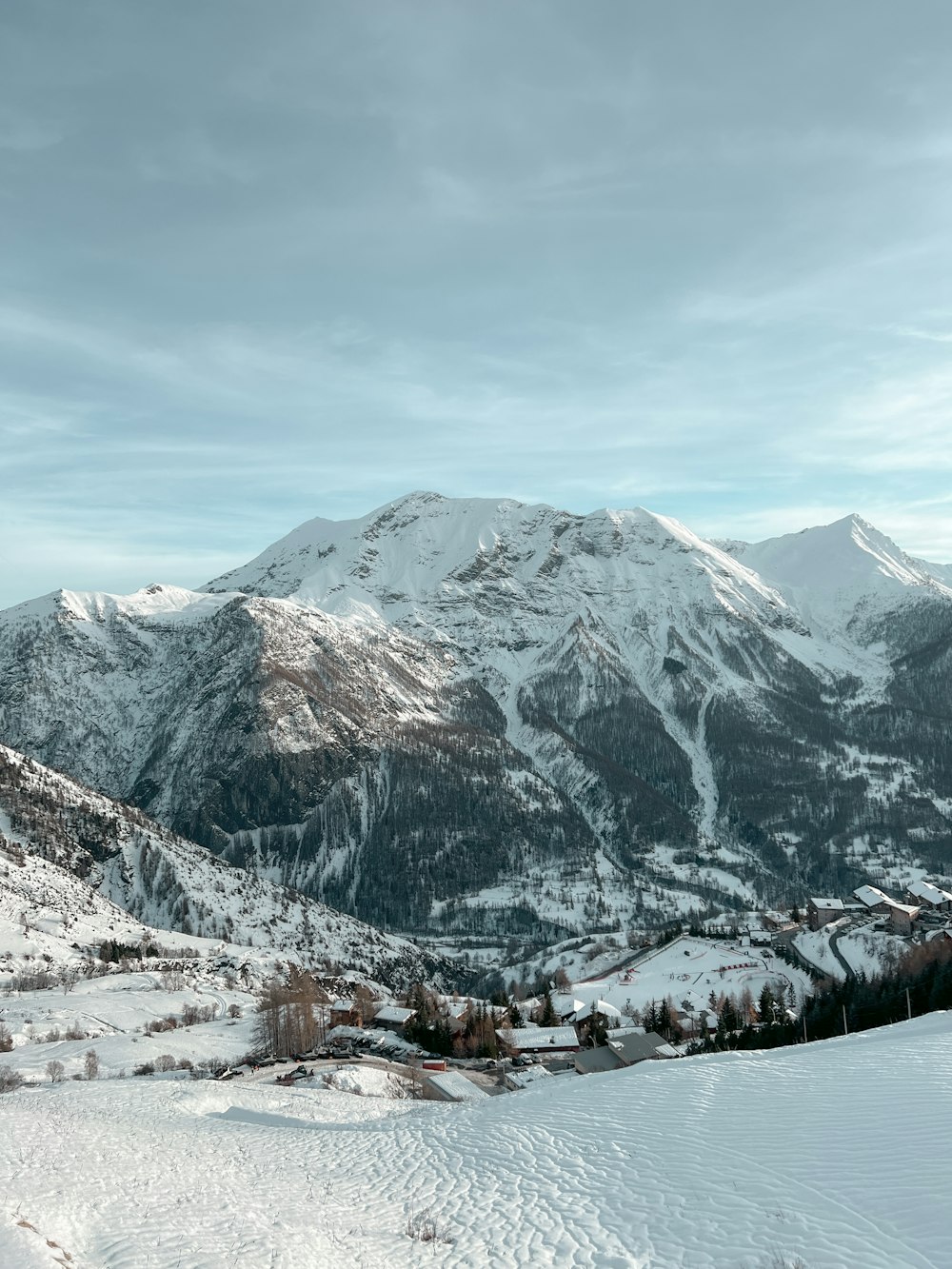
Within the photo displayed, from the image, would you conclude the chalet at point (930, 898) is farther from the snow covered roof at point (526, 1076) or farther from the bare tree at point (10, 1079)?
the bare tree at point (10, 1079)

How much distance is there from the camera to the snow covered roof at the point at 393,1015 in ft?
353

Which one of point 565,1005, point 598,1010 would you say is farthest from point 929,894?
point 598,1010

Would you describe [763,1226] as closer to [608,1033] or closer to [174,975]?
[608,1033]

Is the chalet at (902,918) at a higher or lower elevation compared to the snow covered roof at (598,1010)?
higher

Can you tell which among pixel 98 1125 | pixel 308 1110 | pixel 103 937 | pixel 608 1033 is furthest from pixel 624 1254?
pixel 103 937

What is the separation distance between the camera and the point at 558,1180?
2889cm

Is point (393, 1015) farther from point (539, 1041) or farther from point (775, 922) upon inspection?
point (775, 922)

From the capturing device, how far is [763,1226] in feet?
71.3

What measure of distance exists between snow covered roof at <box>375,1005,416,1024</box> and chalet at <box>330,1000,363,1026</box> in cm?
258

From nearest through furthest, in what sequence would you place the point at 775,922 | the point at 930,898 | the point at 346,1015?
the point at 346,1015 → the point at 930,898 → the point at 775,922

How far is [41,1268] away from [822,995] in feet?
322

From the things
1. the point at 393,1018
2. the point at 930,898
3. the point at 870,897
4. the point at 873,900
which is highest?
the point at 393,1018

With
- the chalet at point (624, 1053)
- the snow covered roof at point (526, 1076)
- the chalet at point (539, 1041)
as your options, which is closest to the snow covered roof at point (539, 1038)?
the chalet at point (539, 1041)

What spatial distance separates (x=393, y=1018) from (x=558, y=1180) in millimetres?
85218
